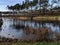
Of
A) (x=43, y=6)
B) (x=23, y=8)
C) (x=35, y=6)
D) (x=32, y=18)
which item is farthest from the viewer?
(x=23, y=8)

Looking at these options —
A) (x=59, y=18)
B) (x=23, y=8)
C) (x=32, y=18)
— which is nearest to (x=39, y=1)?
(x=23, y=8)

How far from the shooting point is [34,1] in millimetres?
117438

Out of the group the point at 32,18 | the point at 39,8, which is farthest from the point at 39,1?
the point at 32,18

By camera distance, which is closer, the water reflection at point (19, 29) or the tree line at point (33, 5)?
the water reflection at point (19, 29)

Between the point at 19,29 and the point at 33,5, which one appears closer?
the point at 19,29

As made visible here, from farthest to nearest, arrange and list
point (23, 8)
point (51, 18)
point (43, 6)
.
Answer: point (23, 8), point (43, 6), point (51, 18)

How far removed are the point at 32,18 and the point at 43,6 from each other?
26.3 metres

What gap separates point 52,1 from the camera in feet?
363

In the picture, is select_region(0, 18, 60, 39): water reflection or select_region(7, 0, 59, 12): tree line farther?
select_region(7, 0, 59, 12): tree line

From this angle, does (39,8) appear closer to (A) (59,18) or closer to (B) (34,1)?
(B) (34,1)

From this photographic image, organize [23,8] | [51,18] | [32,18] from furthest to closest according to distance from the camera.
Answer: [23,8]
[32,18]
[51,18]

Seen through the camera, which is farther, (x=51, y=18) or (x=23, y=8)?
(x=23, y=8)

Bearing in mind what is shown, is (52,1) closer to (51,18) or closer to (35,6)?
(35,6)

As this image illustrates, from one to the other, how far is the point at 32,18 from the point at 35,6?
3428cm
